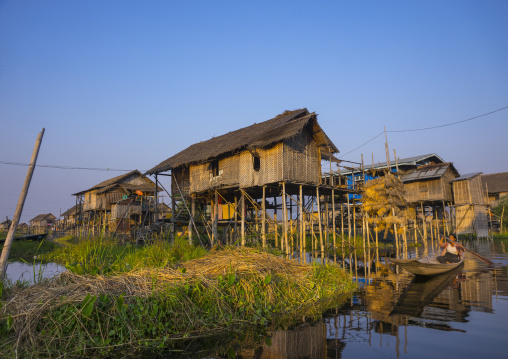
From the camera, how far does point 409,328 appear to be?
6.39 metres

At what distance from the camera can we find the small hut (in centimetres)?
2783

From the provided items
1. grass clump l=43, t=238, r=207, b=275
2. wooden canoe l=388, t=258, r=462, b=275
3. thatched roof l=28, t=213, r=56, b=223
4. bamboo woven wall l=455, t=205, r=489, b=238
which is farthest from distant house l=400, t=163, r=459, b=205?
thatched roof l=28, t=213, r=56, b=223

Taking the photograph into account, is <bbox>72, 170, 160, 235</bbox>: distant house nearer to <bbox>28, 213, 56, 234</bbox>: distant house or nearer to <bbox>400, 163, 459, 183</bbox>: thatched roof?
<bbox>400, 163, 459, 183</bbox>: thatched roof

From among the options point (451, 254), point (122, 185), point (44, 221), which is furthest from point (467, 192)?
point (44, 221)

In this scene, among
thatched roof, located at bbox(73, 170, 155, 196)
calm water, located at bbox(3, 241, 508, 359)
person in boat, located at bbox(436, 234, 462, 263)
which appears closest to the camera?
calm water, located at bbox(3, 241, 508, 359)

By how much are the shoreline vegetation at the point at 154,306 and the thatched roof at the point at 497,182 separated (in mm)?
36201

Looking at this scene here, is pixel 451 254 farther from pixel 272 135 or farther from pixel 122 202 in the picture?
pixel 122 202

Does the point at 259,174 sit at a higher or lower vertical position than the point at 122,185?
lower

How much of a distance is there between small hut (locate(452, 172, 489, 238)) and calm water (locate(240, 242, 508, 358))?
65.4 feet

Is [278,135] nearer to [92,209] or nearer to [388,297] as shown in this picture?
[388,297]

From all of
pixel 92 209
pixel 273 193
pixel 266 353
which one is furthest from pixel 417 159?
pixel 92 209

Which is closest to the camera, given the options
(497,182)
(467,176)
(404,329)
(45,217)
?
(404,329)

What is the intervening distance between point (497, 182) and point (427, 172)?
47.4 feet

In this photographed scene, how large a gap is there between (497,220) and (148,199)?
35195 millimetres
